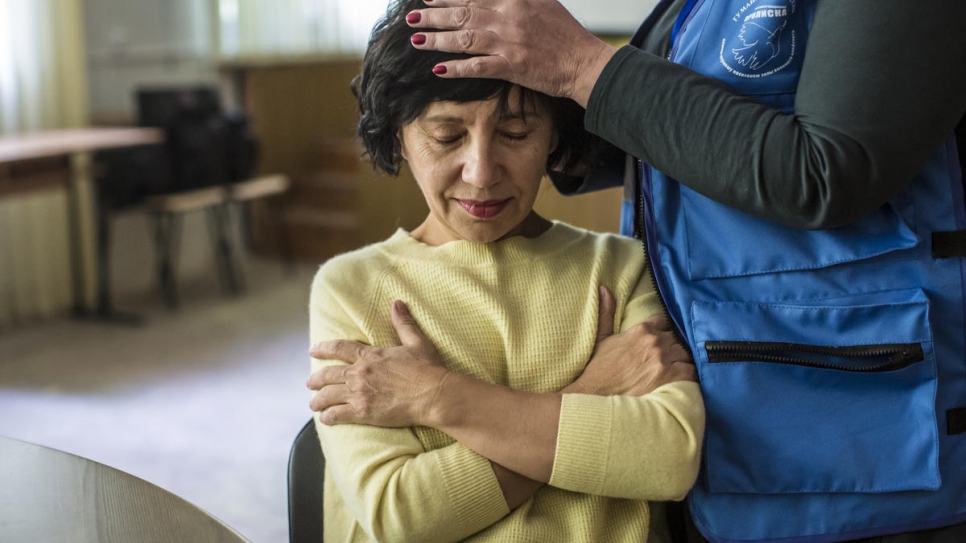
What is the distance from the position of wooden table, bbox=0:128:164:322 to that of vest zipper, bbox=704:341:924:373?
13.2 feet

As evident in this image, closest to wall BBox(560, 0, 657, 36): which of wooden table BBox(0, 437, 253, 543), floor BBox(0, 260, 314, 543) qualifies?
floor BBox(0, 260, 314, 543)

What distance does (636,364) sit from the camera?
1.08m

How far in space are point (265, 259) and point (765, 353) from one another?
6095mm

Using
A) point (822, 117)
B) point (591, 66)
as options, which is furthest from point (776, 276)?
point (591, 66)

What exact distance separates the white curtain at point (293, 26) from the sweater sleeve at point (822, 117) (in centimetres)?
614

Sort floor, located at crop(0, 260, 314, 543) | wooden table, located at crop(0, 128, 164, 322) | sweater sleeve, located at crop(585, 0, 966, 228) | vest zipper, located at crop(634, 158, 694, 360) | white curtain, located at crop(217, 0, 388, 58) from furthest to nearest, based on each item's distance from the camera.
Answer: white curtain, located at crop(217, 0, 388, 58), wooden table, located at crop(0, 128, 164, 322), floor, located at crop(0, 260, 314, 543), vest zipper, located at crop(634, 158, 694, 360), sweater sleeve, located at crop(585, 0, 966, 228)

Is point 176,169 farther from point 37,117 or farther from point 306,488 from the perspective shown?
point 306,488

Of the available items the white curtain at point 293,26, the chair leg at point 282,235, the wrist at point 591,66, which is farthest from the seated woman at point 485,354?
the white curtain at point 293,26

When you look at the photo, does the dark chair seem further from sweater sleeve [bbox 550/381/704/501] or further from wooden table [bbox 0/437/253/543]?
sweater sleeve [bbox 550/381/704/501]

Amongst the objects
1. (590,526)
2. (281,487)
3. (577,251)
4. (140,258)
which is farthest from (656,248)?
(140,258)

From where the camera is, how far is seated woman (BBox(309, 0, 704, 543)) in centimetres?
100

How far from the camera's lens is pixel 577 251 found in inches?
48.5

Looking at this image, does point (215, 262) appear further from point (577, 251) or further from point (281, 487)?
point (577, 251)

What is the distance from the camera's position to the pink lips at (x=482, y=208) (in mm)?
1137
